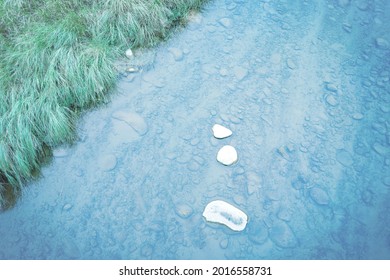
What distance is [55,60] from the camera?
90.9 inches

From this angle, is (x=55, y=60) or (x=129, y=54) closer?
(x=55, y=60)

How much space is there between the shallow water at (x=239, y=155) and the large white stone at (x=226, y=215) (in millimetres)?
36

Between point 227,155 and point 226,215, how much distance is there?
402mm

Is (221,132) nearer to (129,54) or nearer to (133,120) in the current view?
(133,120)

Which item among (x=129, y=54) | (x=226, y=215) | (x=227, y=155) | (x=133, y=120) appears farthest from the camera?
(x=129, y=54)

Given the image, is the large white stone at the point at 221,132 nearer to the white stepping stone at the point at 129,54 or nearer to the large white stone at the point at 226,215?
the large white stone at the point at 226,215

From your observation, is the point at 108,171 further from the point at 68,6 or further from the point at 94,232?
the point at 68,6

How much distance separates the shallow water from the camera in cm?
183

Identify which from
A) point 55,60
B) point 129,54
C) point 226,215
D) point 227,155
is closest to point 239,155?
point 227,155

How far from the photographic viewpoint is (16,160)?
6.59 ft

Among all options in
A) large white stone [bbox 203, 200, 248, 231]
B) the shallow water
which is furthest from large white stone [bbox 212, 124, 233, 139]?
large white stone [bbox 203, 200, 248, 231]

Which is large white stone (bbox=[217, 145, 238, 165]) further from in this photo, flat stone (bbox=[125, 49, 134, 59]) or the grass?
flat stone (bbox=[125, 49, 134, 59])

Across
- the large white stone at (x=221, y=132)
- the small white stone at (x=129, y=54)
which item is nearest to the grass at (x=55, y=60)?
the small white stone at (x=129, y=54)

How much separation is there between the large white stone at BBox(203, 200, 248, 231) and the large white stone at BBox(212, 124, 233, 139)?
478 millimetres
